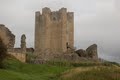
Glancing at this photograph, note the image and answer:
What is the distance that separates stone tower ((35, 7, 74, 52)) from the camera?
7262cm

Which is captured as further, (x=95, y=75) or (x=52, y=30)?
(x=52, y=30)

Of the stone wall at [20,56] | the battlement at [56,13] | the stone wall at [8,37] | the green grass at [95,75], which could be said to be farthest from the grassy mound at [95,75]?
the battlement at [56,13]

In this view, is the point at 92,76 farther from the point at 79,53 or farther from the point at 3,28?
the point at 79,53

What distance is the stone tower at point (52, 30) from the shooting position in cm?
7262

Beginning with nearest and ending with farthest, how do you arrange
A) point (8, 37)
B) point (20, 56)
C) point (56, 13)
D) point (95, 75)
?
point (95, 75), point (20, 56), point (8, 37), point (56, 13)

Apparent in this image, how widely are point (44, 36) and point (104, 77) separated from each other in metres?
42.7

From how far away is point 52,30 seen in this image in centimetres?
7294

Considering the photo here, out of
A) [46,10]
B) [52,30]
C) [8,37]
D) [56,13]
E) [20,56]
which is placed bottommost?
[20,56]

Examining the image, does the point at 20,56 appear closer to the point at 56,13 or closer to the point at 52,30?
the point at 52,30

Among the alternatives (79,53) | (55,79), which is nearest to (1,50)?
(55,79)

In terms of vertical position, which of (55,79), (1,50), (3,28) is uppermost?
(3,28)

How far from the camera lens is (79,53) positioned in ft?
214

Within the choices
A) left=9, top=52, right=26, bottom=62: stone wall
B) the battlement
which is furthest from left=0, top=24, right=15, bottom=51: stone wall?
the battlement

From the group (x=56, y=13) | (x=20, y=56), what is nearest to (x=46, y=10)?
(x=56, y=13)
